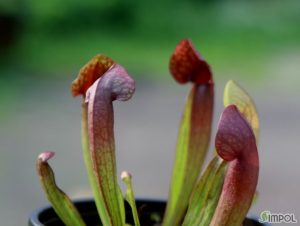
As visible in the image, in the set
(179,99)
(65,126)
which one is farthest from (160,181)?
(179,99)

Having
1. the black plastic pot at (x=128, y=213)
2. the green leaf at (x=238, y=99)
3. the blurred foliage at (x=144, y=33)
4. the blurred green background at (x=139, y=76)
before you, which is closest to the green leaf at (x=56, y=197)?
the black plastic pot at (x=128, y=213)

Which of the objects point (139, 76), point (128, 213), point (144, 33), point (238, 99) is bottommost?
point (128, 213)

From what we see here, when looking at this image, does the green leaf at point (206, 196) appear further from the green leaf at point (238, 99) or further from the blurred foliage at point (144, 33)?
the blurred foliage at point (144, 33)

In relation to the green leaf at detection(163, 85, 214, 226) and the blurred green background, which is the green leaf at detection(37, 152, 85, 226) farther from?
the blurred green background

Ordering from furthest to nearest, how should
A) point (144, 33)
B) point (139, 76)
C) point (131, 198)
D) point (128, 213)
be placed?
point (144, 33)
point (139, 76)
point (128, 213)
point (131, 198)

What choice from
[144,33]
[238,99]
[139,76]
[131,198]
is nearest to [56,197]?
[131,198]

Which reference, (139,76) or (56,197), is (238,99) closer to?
(56,197)
